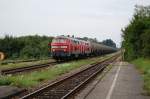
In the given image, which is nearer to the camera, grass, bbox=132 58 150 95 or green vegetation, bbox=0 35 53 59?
grass, bbox=132 58 150 95

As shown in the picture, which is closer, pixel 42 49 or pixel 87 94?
pixel 87 94

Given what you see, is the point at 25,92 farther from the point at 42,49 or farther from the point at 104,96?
the point at 42,49

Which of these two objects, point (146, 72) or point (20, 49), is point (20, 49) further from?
point (146, 72)

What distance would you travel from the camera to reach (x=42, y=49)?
8000cm

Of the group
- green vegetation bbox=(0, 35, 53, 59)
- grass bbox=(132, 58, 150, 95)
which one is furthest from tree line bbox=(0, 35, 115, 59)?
grass bbox=(132, 58, 150, 95)

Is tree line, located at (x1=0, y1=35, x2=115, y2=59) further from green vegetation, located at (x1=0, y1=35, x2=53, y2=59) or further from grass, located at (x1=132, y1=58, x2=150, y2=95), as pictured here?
grass, located at (x1=132, y1=58, x2=150, y2=95)

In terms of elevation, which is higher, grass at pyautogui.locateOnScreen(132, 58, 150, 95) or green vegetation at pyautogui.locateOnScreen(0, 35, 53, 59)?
green vegetation at pyautogui.locateOnScreen(0, 35, 53, 59)

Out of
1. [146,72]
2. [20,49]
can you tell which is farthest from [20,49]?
[146,72]

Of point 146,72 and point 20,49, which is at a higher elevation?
point 20,49

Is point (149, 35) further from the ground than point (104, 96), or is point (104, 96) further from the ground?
point (149, 35)

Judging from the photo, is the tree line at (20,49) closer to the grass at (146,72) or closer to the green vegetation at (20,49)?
the green vegetation at (20,49)

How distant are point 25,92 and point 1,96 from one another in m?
2.41

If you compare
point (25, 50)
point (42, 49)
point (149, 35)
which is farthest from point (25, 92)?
point (42, 49)

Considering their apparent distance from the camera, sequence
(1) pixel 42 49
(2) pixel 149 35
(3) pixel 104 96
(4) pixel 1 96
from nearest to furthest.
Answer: (4) pixel 1 96
(3) pixel 104 96
(2) pixel 149 35
(1) pixel 42 49
